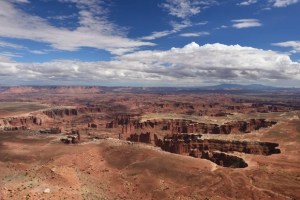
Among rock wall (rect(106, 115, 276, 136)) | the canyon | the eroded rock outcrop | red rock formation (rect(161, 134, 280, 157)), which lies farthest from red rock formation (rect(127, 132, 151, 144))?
red rock formation (rect(161, 134, 280, 157))

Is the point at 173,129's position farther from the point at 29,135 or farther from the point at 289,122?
the point at 29,135

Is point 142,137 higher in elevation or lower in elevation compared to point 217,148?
lower

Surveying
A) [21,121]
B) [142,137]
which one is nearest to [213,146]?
[142,137]

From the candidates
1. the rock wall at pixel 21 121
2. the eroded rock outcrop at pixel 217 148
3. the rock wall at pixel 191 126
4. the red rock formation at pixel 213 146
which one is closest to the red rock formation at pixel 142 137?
the rock wall at pixel 191 126

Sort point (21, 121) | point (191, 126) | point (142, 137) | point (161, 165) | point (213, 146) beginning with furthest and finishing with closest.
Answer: point (21, 121) → point (191, 126) → point (142, 137) → point (213, 146) → point (161, 165)

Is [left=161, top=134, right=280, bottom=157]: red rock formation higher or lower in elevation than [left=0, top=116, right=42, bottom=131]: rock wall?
higher

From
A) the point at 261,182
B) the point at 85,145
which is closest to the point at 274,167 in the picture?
the point at 261,182

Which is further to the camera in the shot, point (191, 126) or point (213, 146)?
point (191, 126)

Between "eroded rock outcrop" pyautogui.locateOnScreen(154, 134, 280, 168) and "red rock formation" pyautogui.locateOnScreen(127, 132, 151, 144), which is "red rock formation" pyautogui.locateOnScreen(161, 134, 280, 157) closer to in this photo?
"eroded rock outcrop" pyautogui.locateOnScreen(154, 134, 280, 168)

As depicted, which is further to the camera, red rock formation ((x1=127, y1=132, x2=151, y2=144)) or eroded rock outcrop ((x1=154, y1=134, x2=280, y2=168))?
red rock formation ((x1=127, y1=132, x2=151, y2=144))

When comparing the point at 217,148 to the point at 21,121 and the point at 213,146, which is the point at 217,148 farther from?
the point at 21,121

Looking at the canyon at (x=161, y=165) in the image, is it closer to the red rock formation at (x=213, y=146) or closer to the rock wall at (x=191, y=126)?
the red rock formation at (x=213, y=146)

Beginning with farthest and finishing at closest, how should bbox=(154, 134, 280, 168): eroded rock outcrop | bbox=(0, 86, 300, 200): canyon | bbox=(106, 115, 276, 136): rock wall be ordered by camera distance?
bbox=(106, 115, 276, 136): rock wall
bbox=(154, 134, 280, 168): eroded rock outcrop
bbox=(0, 86, 300, 200): canyon
